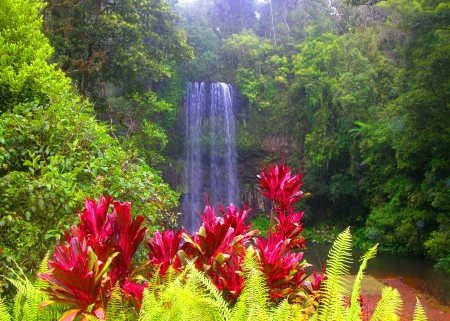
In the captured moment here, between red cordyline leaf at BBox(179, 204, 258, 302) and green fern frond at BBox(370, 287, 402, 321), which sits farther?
red cordyline leaf at BBox(179, 204, 258, 302)

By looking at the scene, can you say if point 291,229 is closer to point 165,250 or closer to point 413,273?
point 165,250

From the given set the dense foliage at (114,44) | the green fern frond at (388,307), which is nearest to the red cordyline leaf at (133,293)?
the green fern frond at (388,307)

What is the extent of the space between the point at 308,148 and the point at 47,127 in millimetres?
15749

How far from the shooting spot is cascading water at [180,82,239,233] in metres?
17.9

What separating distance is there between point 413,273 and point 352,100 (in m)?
7.13

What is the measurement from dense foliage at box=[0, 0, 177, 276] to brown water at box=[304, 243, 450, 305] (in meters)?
4.01

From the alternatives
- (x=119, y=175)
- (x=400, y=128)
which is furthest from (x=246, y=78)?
→ (x=119, y=175)

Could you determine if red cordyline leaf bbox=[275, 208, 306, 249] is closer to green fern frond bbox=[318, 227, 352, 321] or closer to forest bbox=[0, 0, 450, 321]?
forest bbox=[0, 0, 450, 321]

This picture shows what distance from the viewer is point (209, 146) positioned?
1819cm

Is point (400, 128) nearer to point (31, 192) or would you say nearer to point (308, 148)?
point (308, 148)

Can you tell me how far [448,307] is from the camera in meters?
5.48

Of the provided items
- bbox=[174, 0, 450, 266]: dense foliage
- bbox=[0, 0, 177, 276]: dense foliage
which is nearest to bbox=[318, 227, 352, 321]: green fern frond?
bbox=[0, 0, 177, 276]: dense foliage

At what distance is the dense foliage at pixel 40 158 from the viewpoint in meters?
2.33

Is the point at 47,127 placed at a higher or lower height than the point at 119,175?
higher
